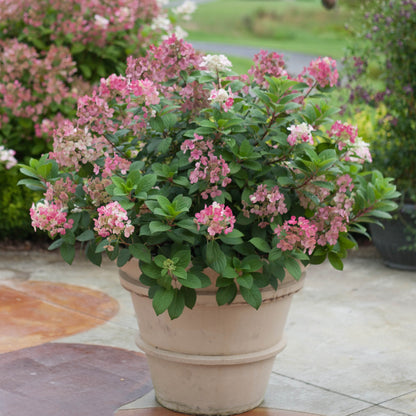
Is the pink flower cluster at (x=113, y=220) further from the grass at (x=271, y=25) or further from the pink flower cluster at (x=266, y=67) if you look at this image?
the grass at (x=271, y=25)

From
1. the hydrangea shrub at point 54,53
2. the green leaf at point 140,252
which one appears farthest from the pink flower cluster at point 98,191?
the hydrangea shrub at point 54,53

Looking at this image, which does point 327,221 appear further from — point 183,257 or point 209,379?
point 209,379

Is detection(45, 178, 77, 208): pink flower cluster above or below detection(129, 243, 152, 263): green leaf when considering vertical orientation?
above

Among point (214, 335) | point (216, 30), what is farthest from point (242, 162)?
point (216, 30)

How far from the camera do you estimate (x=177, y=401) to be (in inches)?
134

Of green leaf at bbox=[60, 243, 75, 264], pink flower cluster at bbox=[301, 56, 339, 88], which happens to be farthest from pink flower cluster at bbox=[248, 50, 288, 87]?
green leaf at bbox=[60, 243, 75, 264]

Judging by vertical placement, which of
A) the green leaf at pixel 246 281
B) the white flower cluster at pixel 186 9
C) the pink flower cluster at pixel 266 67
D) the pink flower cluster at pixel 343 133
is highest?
the white flower cluster at pixel 186 9

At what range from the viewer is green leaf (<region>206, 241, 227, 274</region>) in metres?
2.97

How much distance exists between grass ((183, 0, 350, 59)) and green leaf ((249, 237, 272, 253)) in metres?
30.0

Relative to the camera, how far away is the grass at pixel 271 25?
115 ft

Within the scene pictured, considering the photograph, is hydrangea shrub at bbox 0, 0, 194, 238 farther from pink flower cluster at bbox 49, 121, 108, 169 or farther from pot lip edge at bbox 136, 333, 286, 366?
pot lip edge at bbox 136, 333, 286, 366

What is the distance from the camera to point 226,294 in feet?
10.2

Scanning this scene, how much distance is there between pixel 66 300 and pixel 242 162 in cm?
245

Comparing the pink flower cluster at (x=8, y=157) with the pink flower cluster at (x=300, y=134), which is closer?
the pink flower cluster at (x=300, y=134)
